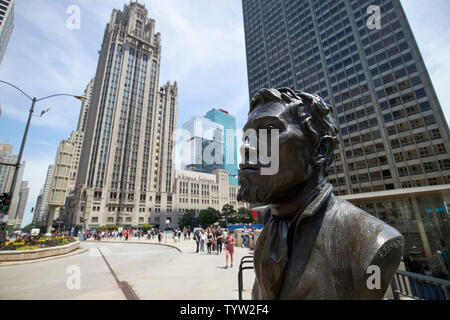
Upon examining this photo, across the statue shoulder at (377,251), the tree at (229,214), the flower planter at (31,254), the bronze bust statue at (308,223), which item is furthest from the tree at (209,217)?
the statue shoulder at (377,251)

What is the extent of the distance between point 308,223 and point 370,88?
56711 millimetres

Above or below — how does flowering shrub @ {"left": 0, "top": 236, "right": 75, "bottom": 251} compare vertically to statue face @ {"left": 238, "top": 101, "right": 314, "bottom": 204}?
below

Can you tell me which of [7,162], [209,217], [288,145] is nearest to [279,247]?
[288,145]

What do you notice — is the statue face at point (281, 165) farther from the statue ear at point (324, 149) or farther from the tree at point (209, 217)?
the tree at point (209, 217)

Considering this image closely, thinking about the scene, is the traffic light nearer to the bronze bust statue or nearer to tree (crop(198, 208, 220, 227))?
the bronze bust statue

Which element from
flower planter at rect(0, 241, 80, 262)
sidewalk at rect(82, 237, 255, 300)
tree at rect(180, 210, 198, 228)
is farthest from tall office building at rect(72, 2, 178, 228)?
sidewalk at rect(82, 237, 255, 300)

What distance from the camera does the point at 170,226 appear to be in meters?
72.4

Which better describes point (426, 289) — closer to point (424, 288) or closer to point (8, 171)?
point (424, 288)

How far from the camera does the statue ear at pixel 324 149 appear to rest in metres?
1.42

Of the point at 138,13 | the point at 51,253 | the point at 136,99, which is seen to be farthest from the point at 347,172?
the point at 138,13

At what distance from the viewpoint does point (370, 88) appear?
149ft

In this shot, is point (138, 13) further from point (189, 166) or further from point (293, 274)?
point (293, 274)

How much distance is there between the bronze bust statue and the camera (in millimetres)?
1102

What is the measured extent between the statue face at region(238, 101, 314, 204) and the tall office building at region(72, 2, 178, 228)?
69.6m
